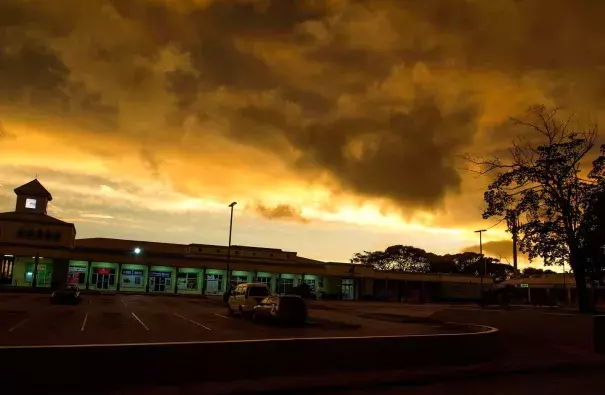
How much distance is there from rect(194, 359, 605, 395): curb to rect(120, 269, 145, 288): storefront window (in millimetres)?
66607

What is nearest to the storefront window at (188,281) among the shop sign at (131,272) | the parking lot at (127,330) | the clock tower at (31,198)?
the shop sign at (131,272)

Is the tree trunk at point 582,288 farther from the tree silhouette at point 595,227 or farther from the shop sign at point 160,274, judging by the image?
the shop sign at point 160,274

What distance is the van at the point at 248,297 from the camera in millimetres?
30844

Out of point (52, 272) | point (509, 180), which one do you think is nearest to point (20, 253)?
point (52, 272)

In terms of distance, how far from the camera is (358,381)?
1164cm

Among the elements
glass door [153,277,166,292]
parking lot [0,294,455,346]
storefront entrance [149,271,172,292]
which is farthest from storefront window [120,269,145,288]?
parking lot [0,294,455,346]

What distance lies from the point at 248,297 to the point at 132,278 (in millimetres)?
47998

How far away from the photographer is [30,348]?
9.53 meters

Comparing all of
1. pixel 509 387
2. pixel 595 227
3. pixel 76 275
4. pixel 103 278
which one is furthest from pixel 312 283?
pixel 509 387

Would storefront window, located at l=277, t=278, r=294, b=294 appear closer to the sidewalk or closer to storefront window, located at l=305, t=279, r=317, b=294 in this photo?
storefront window, located at l=305, t=279, r=317, b=294

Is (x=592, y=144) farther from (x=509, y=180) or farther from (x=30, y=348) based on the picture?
(x=30, y=348)

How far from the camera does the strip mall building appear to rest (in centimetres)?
6675

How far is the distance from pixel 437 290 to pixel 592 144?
8009 centimetres

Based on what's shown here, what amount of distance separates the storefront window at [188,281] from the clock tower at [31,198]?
2062cm
